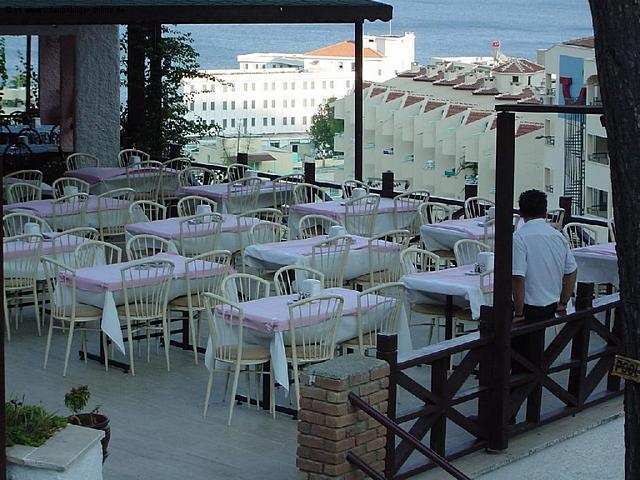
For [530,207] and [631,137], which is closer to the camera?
[631,137]

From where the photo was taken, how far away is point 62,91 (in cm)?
1834

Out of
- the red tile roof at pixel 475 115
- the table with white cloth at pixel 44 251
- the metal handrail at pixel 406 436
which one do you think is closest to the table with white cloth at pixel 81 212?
the table with white cloth at pixel 44 251

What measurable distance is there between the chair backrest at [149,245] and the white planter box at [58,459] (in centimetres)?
484

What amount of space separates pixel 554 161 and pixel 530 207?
321 ft

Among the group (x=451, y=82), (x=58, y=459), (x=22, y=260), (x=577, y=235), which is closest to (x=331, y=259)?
(x=22, y=260)

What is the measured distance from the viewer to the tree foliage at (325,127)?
113062 millimetres

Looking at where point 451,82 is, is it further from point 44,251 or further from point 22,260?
point 22,260

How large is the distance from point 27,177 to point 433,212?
19.6 feet

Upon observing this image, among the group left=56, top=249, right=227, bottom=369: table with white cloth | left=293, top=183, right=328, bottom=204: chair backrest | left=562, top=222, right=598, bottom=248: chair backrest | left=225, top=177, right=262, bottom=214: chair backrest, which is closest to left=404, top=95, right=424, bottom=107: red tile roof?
left=293, top=183, right=328, bottom=204: chair backrest

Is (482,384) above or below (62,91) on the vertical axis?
below

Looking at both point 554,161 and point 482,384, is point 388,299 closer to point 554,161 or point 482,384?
point 482,384

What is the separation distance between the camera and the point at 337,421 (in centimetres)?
728

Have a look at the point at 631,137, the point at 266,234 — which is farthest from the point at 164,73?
the point at 631,137

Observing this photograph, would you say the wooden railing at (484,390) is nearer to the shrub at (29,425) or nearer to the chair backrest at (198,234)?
the shrub at (29,425)
